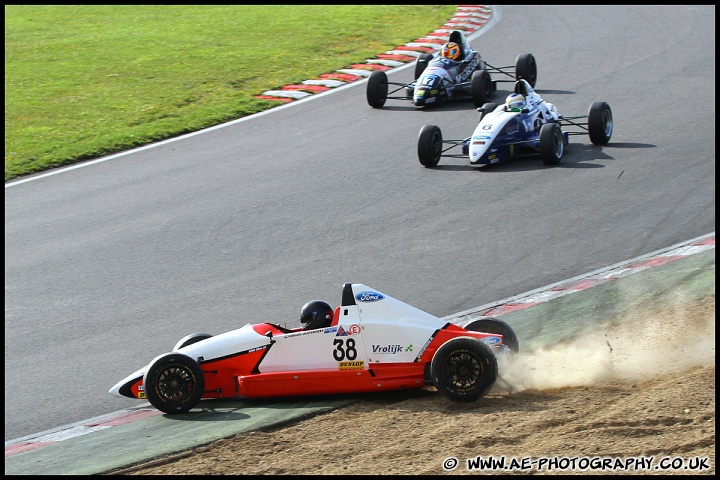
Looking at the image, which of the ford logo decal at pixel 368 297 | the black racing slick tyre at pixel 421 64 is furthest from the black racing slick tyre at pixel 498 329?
the black racing slick tyre at pixel 421 64

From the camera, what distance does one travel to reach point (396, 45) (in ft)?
82.0

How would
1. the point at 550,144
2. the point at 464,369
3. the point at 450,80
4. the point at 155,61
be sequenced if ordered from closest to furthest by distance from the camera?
the point at 464,369
the point at 550,144
the point at 450,80
the point at 155,61

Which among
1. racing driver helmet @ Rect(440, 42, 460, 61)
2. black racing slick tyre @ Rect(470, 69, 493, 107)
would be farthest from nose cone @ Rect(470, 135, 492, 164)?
racing driver helmet @ Rect(440, 42, 460, 61)

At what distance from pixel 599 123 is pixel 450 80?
4.27 meters

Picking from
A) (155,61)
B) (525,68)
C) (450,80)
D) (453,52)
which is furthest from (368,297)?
(155,61)

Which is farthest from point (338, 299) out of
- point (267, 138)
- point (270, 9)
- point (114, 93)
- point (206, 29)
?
point (270, 9)

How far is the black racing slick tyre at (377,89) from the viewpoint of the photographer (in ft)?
64.5

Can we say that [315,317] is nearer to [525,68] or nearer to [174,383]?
[174,383]

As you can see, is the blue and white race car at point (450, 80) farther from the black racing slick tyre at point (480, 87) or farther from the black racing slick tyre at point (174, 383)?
the black racing slick tyre at point (174, 383)

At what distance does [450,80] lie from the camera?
65.1ft

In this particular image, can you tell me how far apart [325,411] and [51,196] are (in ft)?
29.6

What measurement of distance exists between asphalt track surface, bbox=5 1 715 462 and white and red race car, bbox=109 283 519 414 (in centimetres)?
86

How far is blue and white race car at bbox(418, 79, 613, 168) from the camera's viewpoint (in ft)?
51.8

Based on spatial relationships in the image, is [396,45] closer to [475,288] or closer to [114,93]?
[114,93]
